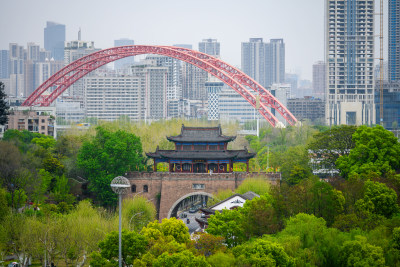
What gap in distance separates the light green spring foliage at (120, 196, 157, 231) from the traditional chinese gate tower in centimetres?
624

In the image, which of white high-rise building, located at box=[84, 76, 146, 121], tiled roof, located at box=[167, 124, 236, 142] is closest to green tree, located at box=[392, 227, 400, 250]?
tiled roof, located at box=[167, 124, 236, 142]

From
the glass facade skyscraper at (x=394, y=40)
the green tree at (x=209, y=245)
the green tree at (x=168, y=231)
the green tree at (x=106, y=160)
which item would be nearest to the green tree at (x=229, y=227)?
the green tree at (x=168, y=231)

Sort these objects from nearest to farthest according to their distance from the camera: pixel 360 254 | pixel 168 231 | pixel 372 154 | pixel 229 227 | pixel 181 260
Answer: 1. pixel 181 260
2. pixel 360 254
3. pixel 168 231
4. pixel 229 227
5. pixel 372 154

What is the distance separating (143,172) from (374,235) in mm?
30125

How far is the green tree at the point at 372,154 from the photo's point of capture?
59094 millimetres

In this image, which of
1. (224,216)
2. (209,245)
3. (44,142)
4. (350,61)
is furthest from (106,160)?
(350,61)

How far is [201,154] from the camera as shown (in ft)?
221

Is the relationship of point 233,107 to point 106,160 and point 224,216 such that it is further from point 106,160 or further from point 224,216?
point 224,216

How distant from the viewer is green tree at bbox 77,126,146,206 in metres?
66.2

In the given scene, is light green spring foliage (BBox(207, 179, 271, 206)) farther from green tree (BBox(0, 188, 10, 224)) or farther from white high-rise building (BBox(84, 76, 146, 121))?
white high-rise building (BBox(84, 76, 146, 121))

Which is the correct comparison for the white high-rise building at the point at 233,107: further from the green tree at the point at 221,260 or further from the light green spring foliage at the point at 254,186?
the green tree at the point at 221,260

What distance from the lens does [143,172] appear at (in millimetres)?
67625

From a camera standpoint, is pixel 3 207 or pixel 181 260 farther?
pixel 3 207

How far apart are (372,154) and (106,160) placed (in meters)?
21.8
